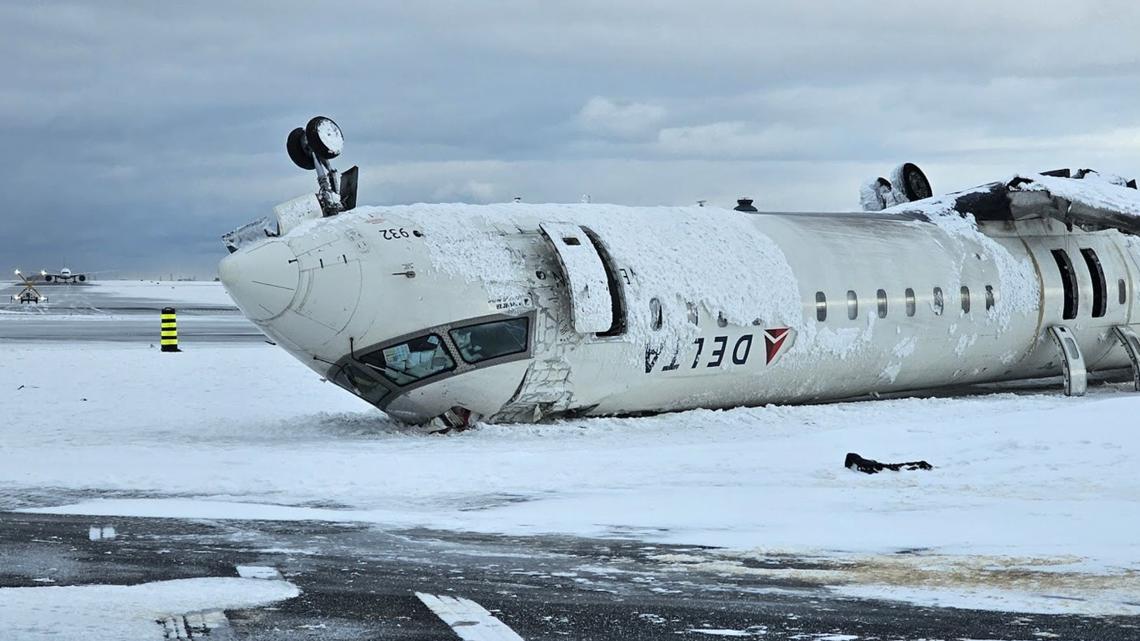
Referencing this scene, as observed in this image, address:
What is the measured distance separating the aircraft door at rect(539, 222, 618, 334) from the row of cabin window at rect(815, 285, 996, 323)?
379 centimetres

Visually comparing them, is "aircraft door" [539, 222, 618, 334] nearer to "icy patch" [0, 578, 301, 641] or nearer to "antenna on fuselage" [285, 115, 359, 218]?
"antenna on fuselage" [285, 115, 359, 218]

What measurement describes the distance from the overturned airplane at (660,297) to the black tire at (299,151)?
3 centimetres

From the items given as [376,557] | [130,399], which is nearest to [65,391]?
[130,399]

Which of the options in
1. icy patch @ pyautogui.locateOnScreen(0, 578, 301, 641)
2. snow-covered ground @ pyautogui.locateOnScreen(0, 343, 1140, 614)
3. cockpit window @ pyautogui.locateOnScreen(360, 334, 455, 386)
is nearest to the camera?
icy patch @ pyautogui.locateOnScreen(0, 578, 301, 641)

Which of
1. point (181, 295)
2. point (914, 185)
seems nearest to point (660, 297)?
point (914, 185)

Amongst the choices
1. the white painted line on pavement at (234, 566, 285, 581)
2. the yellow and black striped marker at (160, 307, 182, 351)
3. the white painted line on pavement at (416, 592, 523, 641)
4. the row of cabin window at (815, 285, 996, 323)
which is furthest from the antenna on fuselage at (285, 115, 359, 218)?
the yellow and black striped marker at (160, 307, 182, 351)

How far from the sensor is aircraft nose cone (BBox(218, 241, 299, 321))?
15352mm

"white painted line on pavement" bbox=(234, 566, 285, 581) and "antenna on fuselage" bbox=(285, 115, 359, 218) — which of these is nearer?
"white painted line on pavement" bbox=(234, 566, 285, 581)

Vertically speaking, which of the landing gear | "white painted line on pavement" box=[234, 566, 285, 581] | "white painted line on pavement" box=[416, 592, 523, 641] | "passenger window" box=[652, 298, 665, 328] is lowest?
"white painted line on pavement" box=[416, 592, 523, 641]

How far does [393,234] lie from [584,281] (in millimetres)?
2493

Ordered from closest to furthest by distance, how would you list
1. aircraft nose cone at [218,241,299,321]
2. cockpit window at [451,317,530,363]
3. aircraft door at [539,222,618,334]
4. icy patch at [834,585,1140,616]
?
icy patch at [834,585,1140,616] < aircraft nose cone at [218,241,299,321] < cockpit window at [451,317,530,363] < aircraft door at [539,222,618,334]

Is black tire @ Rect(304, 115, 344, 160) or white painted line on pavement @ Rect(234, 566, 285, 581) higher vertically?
black tire @ Rect(304, 115, 344, 160)

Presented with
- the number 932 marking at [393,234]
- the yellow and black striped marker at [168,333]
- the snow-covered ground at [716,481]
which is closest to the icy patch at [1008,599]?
the snow-covered ground at [716,481]

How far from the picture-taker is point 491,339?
16188 mm
